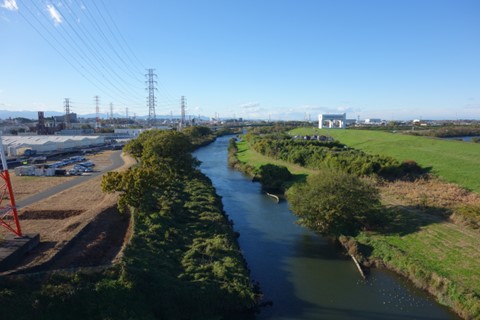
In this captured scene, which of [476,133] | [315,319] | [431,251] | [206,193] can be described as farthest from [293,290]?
[476,133]

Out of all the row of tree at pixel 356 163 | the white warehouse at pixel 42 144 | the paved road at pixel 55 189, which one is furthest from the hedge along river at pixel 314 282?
the white warehouse at pixel 42 144

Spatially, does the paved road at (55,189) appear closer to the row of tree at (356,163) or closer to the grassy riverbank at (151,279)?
the grassy riverbank at (151,279)

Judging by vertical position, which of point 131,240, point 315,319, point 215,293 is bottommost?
point 315,319

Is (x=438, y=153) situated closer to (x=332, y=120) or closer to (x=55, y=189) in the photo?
(x=55, y=189)

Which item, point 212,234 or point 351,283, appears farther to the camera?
point 212,234

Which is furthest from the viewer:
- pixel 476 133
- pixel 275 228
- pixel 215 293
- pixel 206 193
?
pixel 476 133

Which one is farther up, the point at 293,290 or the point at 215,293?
the point at 215,293

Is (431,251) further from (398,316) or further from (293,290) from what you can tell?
(293,290)
